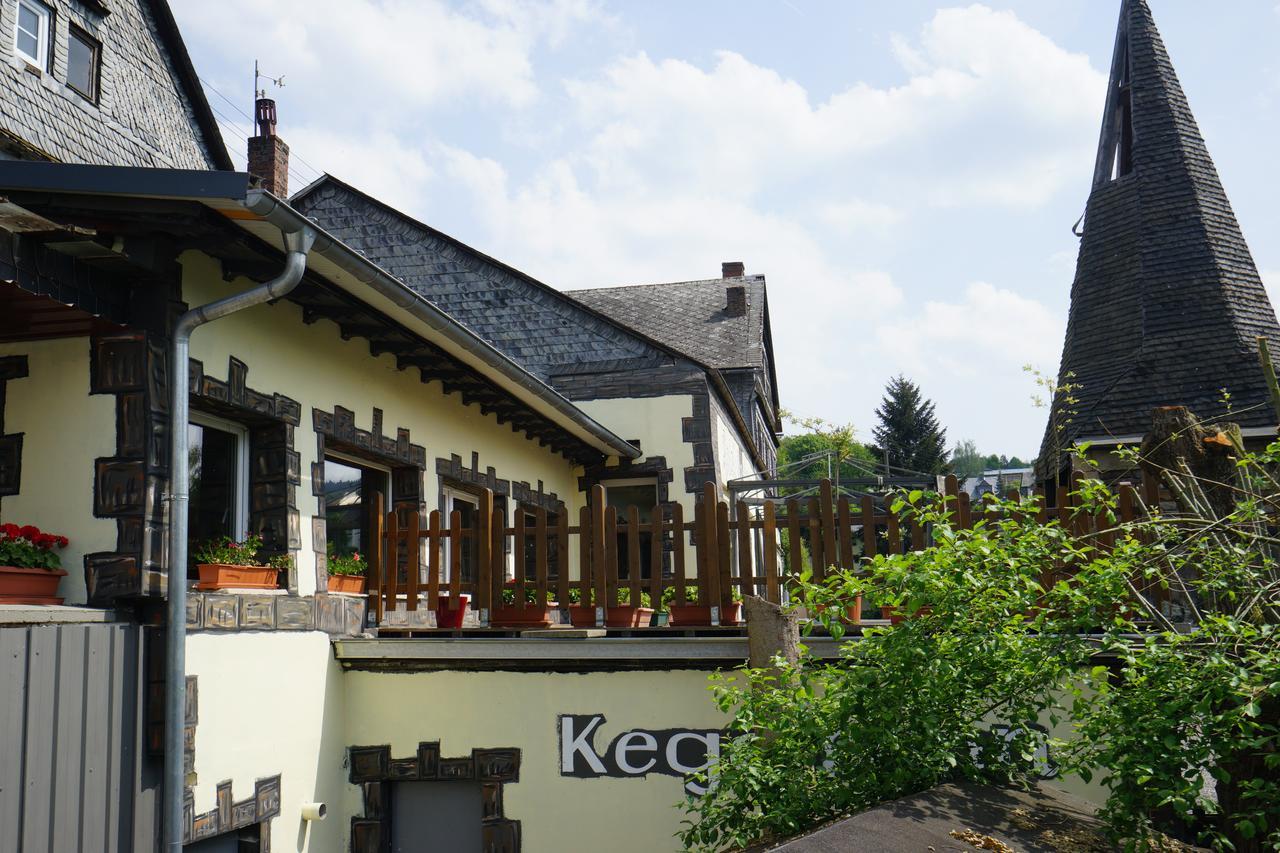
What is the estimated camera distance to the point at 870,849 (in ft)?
11.7

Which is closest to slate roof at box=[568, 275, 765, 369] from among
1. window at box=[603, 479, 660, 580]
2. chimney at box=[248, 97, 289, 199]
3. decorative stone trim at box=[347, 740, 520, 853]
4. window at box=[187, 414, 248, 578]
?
window at box=[603, 479, 660, 580]

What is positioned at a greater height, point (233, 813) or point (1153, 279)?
point (1153, 279)

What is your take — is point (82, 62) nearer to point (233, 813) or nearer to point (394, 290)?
point (394, 290)

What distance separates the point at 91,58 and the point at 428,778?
1278cm

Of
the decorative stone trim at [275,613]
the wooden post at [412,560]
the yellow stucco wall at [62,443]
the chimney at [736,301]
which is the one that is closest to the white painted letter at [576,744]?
the wooden post at [412,560]

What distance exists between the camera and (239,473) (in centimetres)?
696

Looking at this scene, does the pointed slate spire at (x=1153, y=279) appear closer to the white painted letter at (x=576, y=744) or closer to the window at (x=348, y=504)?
the window at (x=348, y=504)

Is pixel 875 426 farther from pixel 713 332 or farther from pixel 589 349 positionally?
pixel 589 349

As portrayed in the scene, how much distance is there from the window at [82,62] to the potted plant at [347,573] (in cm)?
1037

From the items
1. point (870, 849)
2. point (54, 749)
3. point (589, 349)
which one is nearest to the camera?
point (870, 849)

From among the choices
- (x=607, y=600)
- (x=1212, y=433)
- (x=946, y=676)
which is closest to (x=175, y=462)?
(x=607, y=600)

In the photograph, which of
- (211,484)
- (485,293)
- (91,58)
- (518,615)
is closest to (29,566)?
(211,484)

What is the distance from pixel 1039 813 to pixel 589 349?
1135 cm

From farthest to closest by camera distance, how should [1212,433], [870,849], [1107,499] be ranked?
[1212,433] → [1107,499] → [870,849]
